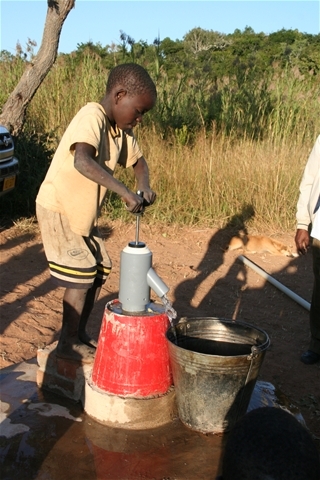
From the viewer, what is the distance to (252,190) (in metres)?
7.25

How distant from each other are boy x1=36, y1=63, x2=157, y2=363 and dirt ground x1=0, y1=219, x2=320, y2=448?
915 millimetres

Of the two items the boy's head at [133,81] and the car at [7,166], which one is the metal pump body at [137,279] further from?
the car at [7,166]

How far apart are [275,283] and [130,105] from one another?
2985 millimetres

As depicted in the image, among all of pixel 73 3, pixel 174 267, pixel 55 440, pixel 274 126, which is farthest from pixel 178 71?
pixel 55 440

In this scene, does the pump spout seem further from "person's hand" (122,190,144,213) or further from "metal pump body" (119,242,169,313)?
"person's hand" (122,190,144,213)

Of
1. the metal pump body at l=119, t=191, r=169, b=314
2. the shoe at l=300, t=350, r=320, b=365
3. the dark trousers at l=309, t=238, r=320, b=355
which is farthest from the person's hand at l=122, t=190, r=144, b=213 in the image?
the shoe at l=300, t=350, r=320, b=365

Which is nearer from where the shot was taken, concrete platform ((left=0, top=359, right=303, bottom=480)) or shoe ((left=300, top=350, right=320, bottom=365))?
concrete platform ((left=0, top=359, right=303, bottom=480))

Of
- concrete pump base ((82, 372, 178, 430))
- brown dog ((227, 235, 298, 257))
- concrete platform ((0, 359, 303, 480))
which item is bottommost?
brown dog ((227, 235, 298, 257))

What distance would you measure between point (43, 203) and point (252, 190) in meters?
4.82

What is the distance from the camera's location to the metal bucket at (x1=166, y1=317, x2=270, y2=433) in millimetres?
2424

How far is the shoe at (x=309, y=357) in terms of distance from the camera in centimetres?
382

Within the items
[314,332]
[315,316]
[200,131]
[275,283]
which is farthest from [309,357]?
[200,131]

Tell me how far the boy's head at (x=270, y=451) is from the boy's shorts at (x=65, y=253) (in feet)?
3.88

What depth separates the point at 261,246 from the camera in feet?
20.8
